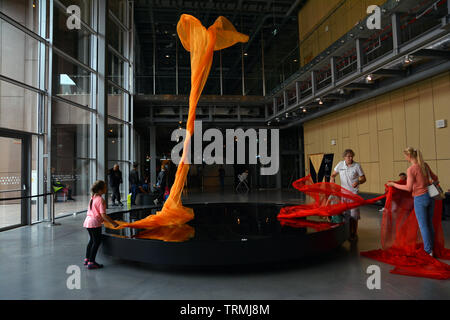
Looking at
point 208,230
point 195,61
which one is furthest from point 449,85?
point 208,230

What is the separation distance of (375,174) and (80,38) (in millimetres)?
11867

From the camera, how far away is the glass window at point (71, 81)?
30.5 ft

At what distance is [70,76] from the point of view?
400 inches

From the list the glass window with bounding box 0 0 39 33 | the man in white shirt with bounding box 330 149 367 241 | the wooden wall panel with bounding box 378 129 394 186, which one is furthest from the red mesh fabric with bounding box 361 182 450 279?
the glass window with bounding box 0 0 39 33

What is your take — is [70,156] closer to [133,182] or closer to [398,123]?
[133,182]

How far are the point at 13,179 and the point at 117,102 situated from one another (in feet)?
24.8

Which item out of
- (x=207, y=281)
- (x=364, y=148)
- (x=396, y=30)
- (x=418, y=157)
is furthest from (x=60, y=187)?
(x=364, y=148)

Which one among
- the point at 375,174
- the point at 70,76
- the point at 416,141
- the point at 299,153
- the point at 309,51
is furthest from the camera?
the point at 299,153

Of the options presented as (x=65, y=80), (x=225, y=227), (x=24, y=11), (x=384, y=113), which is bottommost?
(x=225, y=227)

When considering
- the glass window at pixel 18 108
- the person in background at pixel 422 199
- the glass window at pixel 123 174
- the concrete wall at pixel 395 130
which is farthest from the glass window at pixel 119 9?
the person in background at pixel 422 199

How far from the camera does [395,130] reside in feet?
32.2

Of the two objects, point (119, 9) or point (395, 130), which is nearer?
point (395, 130)

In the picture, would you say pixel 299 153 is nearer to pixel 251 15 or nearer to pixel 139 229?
pixel 251 15

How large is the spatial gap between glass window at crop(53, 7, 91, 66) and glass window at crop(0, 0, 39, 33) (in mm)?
681
